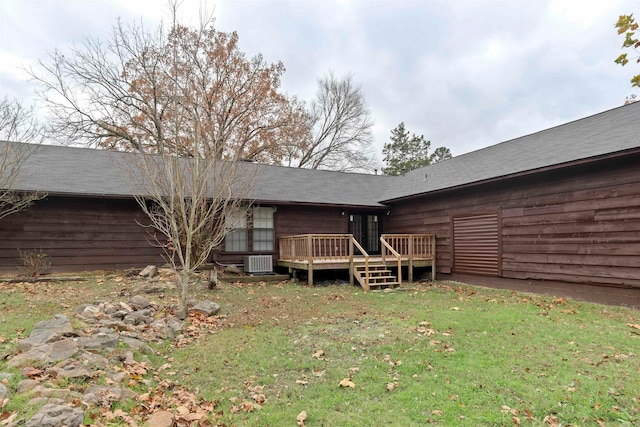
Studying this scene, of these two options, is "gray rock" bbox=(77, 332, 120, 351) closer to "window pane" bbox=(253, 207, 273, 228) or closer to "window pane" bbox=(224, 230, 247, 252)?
"window pane" bbox=(224, 230, 247, 252)

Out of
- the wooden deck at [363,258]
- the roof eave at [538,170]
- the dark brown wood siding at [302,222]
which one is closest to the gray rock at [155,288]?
the dark brown wood siding at [302,222]

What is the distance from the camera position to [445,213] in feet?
40.8

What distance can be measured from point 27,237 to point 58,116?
32.5ft

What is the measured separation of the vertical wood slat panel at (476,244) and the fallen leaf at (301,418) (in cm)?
882

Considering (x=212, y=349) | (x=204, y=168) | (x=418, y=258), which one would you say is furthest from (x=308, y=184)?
(x=212, y=349)

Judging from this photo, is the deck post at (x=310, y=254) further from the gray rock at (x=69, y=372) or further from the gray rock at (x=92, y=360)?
the gray rock at (x=69, y=372)

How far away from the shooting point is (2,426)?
279 cm

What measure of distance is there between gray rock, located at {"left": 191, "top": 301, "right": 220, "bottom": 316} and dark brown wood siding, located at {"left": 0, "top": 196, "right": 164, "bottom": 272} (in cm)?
563

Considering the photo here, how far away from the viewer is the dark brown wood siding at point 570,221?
767cm

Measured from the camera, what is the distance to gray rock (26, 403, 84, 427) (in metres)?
2.80

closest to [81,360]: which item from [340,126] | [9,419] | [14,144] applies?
[9,419]

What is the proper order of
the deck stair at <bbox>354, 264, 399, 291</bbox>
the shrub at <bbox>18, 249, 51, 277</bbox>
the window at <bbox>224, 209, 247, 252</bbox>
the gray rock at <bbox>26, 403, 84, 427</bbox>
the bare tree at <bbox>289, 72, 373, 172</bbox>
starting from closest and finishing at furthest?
the gray rock at <bbox>26, 403, 84, 427</bbox> < the shrub at <bbox>18, 249, 51, 277</bbox> < the deck stair at <bbox>354, 264, 399, 291</bbox> < the window at <bbox>224, 209, 247, 252</bbox> < the bare tree at <bbox>289, 72, 373, 172</bbox>

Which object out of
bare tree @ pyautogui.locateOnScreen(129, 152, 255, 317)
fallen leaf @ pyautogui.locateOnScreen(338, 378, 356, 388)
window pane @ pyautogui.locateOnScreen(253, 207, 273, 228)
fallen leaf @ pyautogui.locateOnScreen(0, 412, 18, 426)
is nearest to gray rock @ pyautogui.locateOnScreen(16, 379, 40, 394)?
fallen leaf @ pyautogui.locateOnScreen(0, 412, 18, 426)

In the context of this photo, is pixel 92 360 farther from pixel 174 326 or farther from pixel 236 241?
pixel 236 241
